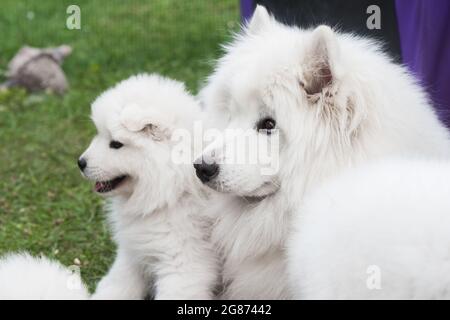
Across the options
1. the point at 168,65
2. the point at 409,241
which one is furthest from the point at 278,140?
the point at 168,65

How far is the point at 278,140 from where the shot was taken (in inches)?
142

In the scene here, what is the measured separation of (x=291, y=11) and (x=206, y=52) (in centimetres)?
414

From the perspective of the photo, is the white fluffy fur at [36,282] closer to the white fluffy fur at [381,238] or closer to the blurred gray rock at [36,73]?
the white fluffy fur at [381,238]

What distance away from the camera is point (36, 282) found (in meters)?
3.46

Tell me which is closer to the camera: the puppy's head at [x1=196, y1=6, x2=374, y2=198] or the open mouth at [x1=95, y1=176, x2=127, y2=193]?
the puppy's head at [x1=196, y1=6, x2=374, y2=198]

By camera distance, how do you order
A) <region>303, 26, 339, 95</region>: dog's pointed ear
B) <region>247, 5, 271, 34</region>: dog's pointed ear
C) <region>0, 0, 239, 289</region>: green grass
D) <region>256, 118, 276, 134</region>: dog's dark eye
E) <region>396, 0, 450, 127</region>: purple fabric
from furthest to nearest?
<region>0, 0, 239, 289</region>: green grass < <region>396, 0, 450, 127</region>: purple fabric < <region>247, 5, 271, 34</region>: dog's pointed ear < <region>256, 118, 276, 134</region>: dog's dark eye < <region>303, 26, 339, 95</region>: dog's pointed ear

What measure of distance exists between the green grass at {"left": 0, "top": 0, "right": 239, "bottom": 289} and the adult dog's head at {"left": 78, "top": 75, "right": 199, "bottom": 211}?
31.8 inches

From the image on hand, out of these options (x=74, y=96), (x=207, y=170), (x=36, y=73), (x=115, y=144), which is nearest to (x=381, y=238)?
(x=207, y=170)

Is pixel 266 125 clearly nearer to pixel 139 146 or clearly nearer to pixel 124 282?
pixel 139 146

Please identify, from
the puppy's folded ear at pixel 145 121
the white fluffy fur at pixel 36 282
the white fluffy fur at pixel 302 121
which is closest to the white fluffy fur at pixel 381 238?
the white fluffy fur at pixel 302 121

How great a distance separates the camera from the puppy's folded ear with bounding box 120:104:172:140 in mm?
4094

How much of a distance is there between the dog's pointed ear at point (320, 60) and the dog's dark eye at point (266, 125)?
0.22m

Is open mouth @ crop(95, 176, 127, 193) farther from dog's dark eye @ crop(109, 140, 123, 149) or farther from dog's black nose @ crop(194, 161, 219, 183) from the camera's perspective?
dog's black nose @ crop(194, 161, 219, 183)

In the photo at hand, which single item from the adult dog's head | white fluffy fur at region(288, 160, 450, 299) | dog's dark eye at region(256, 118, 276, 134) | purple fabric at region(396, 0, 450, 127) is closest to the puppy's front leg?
A: the adult dog's head
